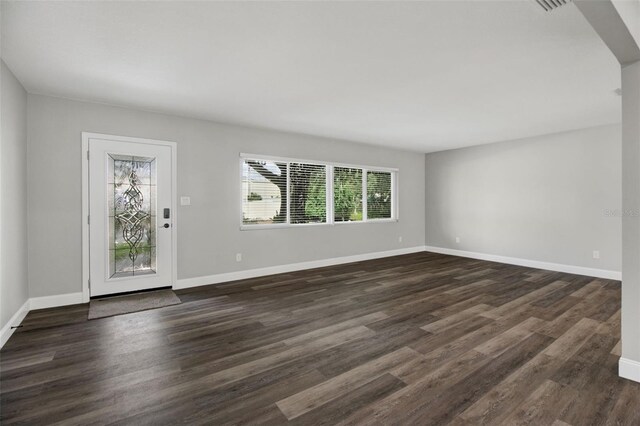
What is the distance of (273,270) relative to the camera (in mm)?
5332

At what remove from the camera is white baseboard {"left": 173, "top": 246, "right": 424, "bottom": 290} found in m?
4.57

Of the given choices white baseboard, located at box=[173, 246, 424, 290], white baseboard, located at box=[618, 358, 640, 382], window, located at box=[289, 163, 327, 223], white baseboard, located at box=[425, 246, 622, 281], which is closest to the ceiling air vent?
white baseboard, located at box=[618, 358, 640, 382]

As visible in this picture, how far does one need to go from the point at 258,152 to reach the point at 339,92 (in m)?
2.10

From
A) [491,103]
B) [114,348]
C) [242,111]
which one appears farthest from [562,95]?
[114,348]

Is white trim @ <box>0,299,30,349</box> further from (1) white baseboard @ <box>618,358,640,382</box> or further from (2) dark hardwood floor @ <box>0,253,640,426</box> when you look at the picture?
(1) white baseboard @ <box>618,358,640,382</box>

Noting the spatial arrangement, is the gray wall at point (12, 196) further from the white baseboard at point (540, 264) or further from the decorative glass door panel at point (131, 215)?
the white baseboard at point (540, 264)

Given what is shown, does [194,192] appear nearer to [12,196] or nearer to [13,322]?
[12,196]

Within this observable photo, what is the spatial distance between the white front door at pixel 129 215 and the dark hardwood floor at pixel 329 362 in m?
0.59

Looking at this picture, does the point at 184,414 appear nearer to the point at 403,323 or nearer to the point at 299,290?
the point at 403,323

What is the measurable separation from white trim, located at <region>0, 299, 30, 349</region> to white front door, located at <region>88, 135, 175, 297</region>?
63 centimetres

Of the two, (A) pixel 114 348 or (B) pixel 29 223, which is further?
(B) pixel 29 223

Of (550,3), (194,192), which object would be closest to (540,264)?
(550,3)

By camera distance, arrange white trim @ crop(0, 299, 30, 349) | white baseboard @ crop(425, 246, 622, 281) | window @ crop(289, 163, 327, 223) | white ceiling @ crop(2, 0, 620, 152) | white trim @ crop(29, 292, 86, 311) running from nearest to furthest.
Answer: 1. white ceiling @ crop(2, 0, 620, 152)
2. white trim @ crop(0, 299, 30, 349)
3. white trim @ crop(29, 292, 86, 311)
4. white baseboard @ crop(425, 246, 622, 281)
5. window @ crop(289, 163, 327, 223)

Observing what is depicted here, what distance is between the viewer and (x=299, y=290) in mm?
4367
